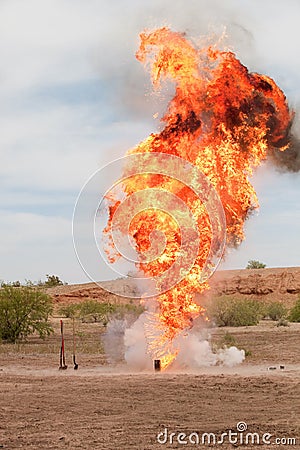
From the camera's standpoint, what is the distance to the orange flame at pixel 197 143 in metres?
19.0

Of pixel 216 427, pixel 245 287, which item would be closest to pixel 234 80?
pixel 216 427

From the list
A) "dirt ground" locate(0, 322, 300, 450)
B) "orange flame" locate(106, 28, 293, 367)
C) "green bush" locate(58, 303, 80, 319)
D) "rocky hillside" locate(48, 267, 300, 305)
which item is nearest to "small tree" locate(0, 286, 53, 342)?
"dirt ground" locate(0, 322, 300, 450)

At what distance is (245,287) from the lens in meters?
72.0

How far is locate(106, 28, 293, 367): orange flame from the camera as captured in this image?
1905 centimetres

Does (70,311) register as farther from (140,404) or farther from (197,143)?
(140,404)

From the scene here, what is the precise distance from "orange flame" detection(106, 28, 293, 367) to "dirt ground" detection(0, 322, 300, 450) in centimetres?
205

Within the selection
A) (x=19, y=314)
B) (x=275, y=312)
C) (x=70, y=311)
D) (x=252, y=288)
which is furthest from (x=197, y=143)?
(x=252, y=288)

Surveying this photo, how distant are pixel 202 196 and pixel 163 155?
4.70ft

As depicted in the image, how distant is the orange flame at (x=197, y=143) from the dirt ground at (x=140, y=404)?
2.05 meters

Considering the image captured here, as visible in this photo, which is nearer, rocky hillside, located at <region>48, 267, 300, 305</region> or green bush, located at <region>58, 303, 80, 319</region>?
green bush, located at <region>58, 303, 80, 319</region>

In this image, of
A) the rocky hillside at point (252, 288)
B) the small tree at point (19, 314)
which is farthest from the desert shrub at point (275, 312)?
the small tree at point (19, 314)

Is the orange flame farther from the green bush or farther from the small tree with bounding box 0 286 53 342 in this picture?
the green bush

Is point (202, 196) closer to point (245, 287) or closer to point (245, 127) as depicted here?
point (245, 127)

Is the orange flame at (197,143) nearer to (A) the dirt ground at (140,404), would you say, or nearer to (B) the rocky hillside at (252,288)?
(A) the dirt ground at (140,404)
